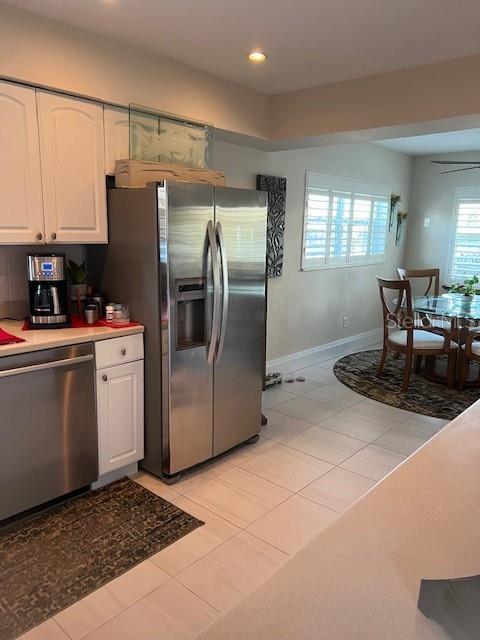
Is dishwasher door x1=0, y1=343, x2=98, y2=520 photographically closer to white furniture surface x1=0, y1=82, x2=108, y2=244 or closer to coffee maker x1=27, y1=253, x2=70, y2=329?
coffee maker x1=27, y1=253, x2=70, y2=329

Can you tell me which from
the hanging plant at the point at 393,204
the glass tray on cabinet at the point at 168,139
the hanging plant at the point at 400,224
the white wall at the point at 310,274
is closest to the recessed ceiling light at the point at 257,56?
the glass tray on cabinet at the point at 168,139

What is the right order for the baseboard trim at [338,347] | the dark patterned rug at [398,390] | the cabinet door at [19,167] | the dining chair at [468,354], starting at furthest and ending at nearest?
the baseboard trim at [338,347]
the dining chair at [468,354]
the dark patterned rug at [398,390]
the cabinet door at [19,167]

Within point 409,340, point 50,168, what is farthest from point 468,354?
point 50,168

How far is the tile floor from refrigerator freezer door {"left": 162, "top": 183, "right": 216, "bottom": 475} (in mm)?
255

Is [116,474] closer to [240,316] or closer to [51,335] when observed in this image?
[51,335]

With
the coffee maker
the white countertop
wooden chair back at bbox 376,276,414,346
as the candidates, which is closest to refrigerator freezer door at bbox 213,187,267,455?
the coffee maker

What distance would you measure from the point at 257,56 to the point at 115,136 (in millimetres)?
987

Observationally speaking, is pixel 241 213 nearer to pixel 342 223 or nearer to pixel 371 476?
pixel 371 476

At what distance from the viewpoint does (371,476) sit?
3010mm

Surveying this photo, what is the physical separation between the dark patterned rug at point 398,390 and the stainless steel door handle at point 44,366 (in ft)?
9.29

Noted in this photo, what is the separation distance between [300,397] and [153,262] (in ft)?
7.40

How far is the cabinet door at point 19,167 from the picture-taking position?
7.86 feet

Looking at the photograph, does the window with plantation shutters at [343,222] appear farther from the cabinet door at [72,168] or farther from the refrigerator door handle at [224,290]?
the cabinet door at [72,168]

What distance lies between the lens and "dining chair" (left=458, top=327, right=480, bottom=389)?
4.40 meters
